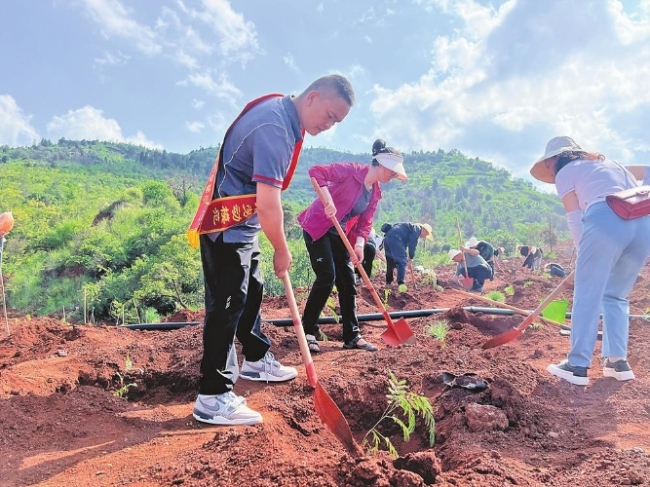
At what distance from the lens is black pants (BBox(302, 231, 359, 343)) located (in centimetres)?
408

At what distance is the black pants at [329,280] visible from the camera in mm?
4082

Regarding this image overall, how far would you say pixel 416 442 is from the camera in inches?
102

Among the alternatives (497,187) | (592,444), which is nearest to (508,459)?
(592,444)

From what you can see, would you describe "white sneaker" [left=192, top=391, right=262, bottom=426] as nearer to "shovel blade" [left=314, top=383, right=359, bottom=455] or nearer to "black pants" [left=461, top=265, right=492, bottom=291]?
"shovel blade" [left=314, top=383, right=359, bottom=455]

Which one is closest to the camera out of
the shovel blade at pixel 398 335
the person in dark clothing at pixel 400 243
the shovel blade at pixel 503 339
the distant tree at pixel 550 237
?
the shovel blade at pixel 503 339

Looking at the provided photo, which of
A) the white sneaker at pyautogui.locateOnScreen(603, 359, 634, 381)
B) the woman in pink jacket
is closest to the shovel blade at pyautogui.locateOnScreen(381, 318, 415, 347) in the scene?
the woman in pink jacket

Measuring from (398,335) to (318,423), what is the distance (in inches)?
75.7

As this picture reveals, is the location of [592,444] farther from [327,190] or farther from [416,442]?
[327,190]

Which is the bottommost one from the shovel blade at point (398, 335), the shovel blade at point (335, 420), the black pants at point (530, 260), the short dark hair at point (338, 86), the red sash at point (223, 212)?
the shovel blade at point (335, 420)

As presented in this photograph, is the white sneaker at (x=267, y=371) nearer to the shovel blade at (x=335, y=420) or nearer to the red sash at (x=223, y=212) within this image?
the shovel blade at (x=335, y=420)

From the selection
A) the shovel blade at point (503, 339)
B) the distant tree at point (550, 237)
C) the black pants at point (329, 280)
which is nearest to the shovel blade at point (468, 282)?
the shovel blade at point (503, 339)

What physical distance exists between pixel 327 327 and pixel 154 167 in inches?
3634

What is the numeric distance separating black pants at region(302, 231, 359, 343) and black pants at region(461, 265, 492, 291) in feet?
20.1

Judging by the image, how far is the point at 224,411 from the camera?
8.34 ft
